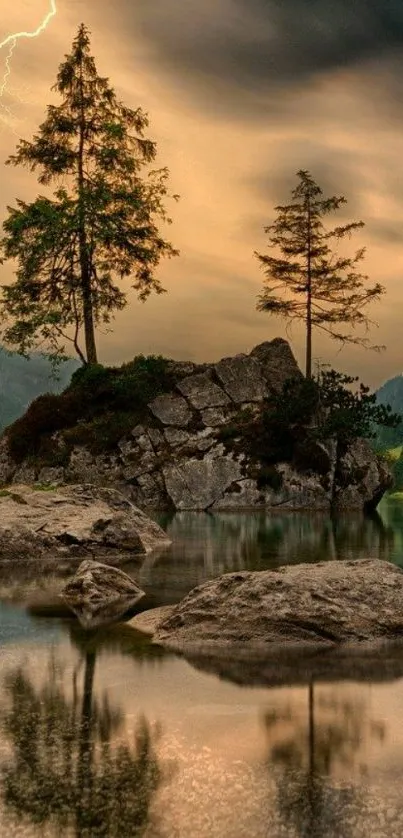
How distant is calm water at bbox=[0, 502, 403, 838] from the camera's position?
14.5 feet

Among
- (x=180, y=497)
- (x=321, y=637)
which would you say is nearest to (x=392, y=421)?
(x=180, y=497)

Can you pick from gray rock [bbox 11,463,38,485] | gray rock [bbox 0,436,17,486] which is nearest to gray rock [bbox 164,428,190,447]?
gray rock [bbox 11,463,38,485]

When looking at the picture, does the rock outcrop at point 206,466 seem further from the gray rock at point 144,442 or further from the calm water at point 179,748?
the calm water at point 179,748

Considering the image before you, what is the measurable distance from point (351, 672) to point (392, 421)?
35564mm

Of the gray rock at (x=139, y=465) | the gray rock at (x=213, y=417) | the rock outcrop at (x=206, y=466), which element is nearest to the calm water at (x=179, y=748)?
the rock outcrop at (x=206, y=466)

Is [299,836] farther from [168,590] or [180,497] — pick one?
[180,497]

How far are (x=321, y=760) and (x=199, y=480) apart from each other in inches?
1351

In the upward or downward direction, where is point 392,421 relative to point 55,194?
downward

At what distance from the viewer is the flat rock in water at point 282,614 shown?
8.98 m

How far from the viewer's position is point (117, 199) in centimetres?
4422

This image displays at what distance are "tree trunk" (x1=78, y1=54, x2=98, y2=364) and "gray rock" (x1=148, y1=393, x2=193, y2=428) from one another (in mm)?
5036

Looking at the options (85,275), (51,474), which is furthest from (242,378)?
(51,474)

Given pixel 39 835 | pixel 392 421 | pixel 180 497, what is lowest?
pixel 39 835

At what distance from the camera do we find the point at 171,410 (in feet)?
142
